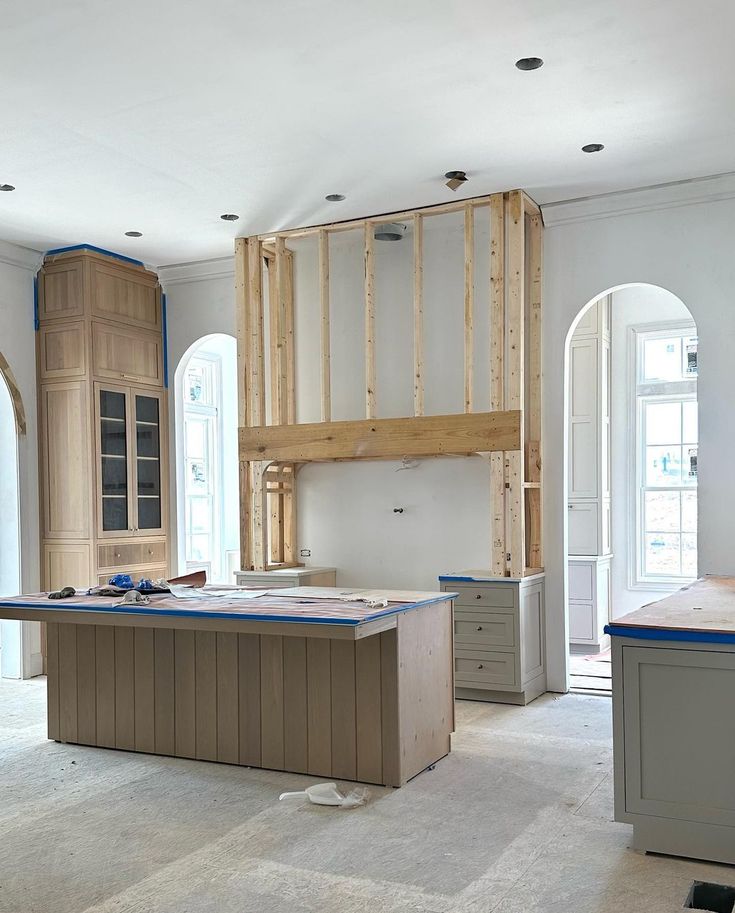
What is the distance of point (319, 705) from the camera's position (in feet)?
14.1

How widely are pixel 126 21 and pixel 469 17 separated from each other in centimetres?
138

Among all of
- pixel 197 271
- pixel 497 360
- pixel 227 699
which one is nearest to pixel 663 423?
pixel 497 360

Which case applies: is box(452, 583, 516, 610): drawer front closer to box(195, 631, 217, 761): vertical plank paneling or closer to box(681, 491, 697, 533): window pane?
box(195, 631, 217, 761): vertical plank paneling

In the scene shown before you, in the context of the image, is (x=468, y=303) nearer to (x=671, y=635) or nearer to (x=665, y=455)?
(x=665, y=455)

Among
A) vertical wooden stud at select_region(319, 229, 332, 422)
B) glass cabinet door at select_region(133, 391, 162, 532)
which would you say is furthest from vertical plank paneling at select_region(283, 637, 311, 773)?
glass cabinet door at select_region(133, 391, 162, 532)

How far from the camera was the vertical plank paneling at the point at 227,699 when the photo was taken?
14.8 feet

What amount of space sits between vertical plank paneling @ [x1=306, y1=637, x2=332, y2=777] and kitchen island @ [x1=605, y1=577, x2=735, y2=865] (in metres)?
1.42

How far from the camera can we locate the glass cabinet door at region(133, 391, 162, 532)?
23.8 ft

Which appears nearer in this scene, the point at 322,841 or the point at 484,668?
the point at 322,841

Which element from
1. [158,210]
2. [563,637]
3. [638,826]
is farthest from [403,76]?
[563,637]

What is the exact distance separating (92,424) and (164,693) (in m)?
2.80

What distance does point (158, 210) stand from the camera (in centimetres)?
613

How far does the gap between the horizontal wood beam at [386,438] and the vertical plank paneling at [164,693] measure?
205 centimetres

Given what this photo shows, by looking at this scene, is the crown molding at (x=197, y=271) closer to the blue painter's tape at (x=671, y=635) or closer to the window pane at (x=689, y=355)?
the window pane at (x=689, y=355)
